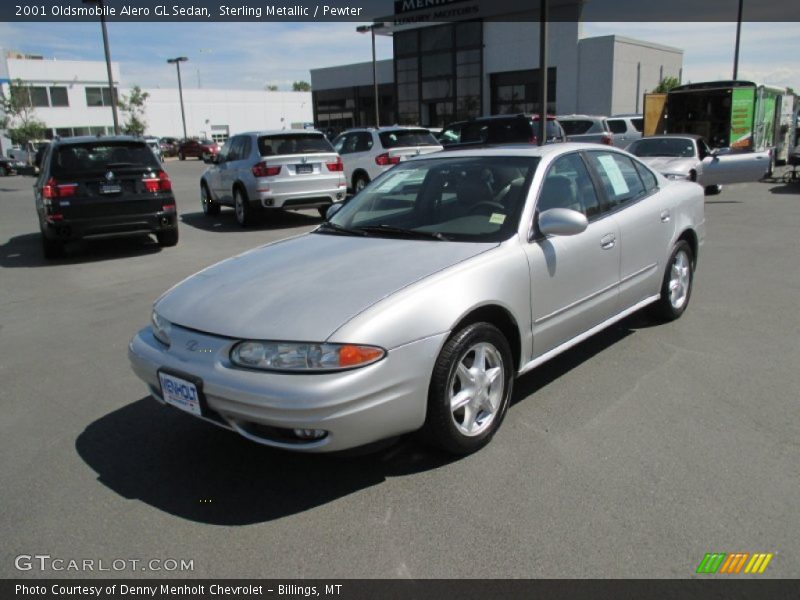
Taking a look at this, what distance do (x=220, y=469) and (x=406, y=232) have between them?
1.75 m

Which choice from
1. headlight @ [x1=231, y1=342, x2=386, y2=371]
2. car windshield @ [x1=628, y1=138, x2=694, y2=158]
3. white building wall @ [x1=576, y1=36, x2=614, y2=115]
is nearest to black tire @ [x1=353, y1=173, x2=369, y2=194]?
car windshield @ [x1=628, y1=138, x2=694, y2=158]

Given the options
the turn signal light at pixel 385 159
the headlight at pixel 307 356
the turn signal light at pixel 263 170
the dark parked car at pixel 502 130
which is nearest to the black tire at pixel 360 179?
the turn signal light at pixel 385 159

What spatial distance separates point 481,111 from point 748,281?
39361 millimetres

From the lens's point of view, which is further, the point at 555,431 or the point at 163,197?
the point at 163,197

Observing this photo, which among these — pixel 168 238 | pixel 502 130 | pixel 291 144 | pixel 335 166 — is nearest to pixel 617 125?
pixel 502 130

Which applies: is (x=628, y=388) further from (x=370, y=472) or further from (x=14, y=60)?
(x=14, y=60)

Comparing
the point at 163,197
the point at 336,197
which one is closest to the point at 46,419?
the point at 163,197

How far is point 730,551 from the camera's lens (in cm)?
268

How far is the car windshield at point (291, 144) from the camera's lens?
12.2m

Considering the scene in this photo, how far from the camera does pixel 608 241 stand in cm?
451

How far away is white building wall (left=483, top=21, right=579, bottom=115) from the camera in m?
40.1

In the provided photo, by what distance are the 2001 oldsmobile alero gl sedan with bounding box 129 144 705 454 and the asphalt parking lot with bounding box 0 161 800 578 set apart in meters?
0.33

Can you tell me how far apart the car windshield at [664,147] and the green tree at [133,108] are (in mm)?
58196

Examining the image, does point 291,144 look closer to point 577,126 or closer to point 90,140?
point 90,140
